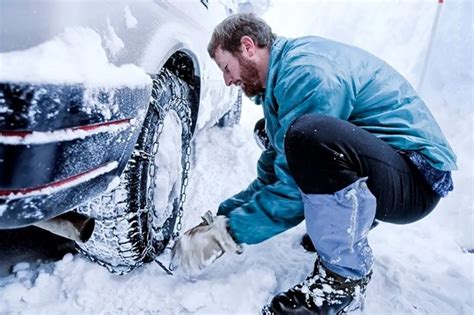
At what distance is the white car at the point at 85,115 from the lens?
0.55m

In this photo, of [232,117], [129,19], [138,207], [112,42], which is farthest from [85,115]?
[232,117]

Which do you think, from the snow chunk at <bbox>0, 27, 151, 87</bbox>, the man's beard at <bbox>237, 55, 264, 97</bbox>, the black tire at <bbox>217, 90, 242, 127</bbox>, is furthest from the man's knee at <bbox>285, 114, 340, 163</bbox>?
the black tire at <bbox>217, 90, 242, 127</bbox>

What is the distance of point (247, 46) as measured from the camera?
51.5 inches

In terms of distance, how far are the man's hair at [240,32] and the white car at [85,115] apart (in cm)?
19

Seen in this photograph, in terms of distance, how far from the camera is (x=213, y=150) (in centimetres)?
289

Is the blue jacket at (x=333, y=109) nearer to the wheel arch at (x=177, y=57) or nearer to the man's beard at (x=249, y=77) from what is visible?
the man's beard at (x=249, y=77)

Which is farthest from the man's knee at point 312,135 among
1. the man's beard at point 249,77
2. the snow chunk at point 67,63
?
the snow chunk at point 67,63

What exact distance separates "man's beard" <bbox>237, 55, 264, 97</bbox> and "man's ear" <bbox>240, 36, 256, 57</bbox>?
1.1 inches

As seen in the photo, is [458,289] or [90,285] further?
[458,289]

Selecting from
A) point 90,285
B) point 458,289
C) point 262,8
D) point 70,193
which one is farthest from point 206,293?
point 262,8

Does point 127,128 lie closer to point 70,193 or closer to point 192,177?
point 70,193

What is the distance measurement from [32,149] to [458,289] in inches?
62.6

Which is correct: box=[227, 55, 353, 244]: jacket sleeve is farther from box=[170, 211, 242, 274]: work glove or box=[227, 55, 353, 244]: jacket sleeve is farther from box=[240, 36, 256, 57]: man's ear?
box=[240, 36, 256, 57]: man's ear

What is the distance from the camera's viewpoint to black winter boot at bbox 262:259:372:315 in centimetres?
113
